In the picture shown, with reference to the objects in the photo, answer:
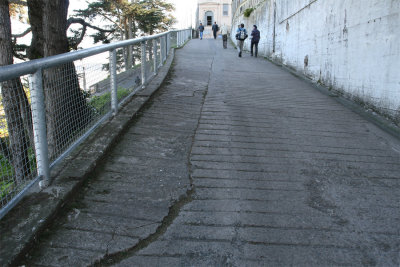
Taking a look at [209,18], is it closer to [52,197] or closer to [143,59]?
[143,59]

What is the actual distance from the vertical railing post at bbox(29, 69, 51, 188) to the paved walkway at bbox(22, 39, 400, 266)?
0.43 metres

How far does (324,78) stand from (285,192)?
7.37m

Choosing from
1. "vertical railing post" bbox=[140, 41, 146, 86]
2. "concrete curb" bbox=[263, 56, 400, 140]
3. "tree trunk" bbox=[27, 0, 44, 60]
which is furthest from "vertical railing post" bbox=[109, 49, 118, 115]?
"tree trunk" bbox=[27, 0, 44, 60]

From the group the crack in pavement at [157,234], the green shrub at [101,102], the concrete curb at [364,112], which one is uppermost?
the green shrub at [101,102]

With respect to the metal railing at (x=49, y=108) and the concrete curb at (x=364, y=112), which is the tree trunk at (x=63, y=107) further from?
the concrete curb at (x=364, y=112)

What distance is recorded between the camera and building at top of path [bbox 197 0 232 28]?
74875 millimetres

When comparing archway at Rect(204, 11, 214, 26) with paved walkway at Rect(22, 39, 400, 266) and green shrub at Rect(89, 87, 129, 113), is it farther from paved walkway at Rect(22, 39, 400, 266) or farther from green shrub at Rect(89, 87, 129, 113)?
green shrub at Rect(89, 87, 129, 113)

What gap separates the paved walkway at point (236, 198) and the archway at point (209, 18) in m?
72.8

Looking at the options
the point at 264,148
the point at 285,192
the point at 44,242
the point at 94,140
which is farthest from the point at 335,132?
the point at 44,242

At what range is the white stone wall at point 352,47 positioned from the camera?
267 inches

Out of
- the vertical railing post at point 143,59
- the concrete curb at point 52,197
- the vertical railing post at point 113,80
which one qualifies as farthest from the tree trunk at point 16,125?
the vertical railing post at point 143,59

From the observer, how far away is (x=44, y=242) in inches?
115


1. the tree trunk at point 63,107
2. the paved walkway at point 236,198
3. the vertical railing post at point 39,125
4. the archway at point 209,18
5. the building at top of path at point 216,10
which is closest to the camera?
the paved walkway at point 236,198

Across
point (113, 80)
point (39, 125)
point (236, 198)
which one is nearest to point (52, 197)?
point (39, 125)
